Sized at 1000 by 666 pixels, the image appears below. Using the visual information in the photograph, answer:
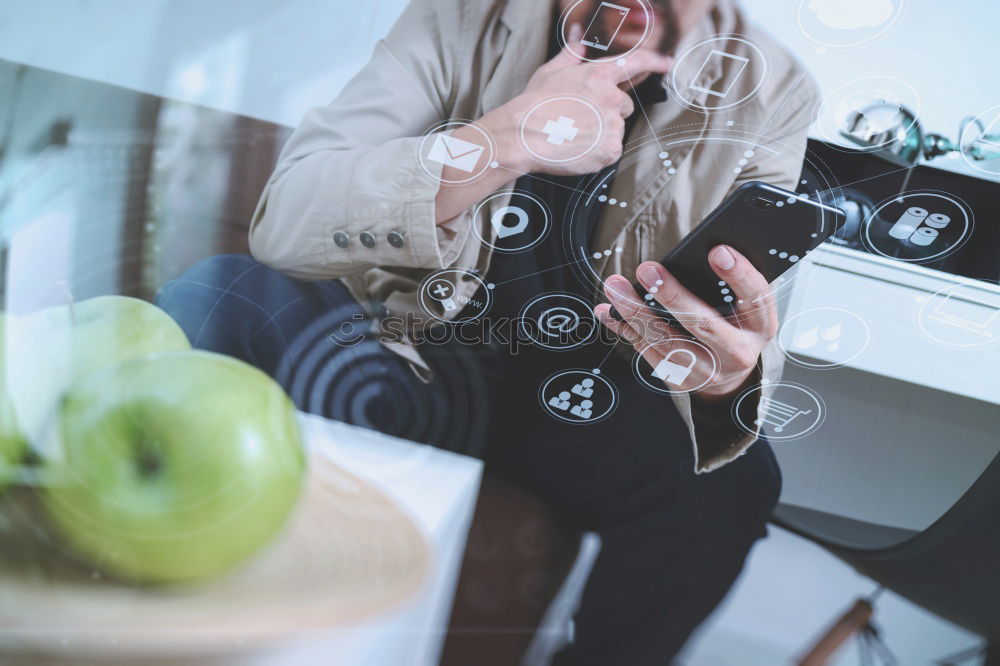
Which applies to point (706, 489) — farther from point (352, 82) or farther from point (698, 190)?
point (352, 82)

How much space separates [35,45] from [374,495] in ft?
0.88

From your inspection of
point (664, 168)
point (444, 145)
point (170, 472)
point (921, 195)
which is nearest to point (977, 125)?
point (921, 195)

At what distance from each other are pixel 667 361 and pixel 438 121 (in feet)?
0.56

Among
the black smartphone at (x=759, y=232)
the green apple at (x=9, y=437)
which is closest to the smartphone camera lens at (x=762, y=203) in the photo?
the black smartphone at (x=759, y=232)

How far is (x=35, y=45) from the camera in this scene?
354 millimetres

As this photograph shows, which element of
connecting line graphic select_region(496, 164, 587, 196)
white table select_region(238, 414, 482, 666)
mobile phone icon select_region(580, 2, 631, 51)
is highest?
mobile phone icon select_region(580, 2, 631, 51)

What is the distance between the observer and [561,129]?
0.35 metres

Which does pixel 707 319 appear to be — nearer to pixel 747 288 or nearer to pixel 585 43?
pixel 747 288

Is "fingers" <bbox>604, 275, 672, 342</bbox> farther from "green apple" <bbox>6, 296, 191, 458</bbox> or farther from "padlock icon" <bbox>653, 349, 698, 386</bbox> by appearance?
"green apple" <bbox>6, 296, 191, 458</bbox>

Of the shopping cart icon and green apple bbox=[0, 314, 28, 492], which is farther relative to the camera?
the shopping cart icon

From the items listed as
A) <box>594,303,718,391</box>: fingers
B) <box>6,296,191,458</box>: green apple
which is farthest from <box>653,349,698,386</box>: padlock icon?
<box>6,296,191,458</box>: green apple

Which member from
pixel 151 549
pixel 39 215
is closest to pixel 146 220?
pixel 39 215

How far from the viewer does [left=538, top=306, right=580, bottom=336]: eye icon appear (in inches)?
15.3
